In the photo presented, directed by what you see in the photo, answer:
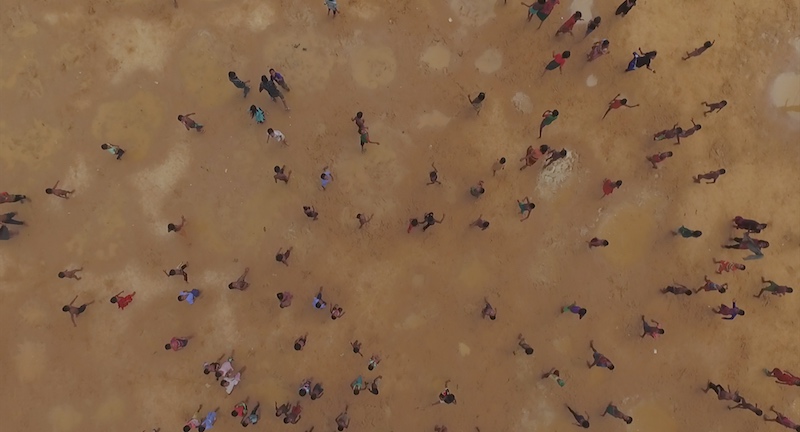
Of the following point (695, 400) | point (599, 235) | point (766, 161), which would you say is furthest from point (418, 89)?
point (695, 400)

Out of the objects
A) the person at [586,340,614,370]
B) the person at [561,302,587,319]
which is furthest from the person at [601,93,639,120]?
the person at [586,340,614,370]

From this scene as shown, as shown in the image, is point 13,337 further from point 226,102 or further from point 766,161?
point 766,161

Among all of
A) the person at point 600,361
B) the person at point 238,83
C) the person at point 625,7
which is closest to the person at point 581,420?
the person at point 600,361

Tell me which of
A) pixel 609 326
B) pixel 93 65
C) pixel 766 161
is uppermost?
pixel 93 65

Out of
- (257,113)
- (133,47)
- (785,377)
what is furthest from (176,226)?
(785,377)

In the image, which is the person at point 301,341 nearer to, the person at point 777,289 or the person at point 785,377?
the person at point 777,289

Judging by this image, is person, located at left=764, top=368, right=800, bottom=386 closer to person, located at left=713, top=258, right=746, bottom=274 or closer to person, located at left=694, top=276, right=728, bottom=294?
person, located at left=694, top=276, right=728, bottom=294

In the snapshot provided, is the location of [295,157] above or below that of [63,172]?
below
